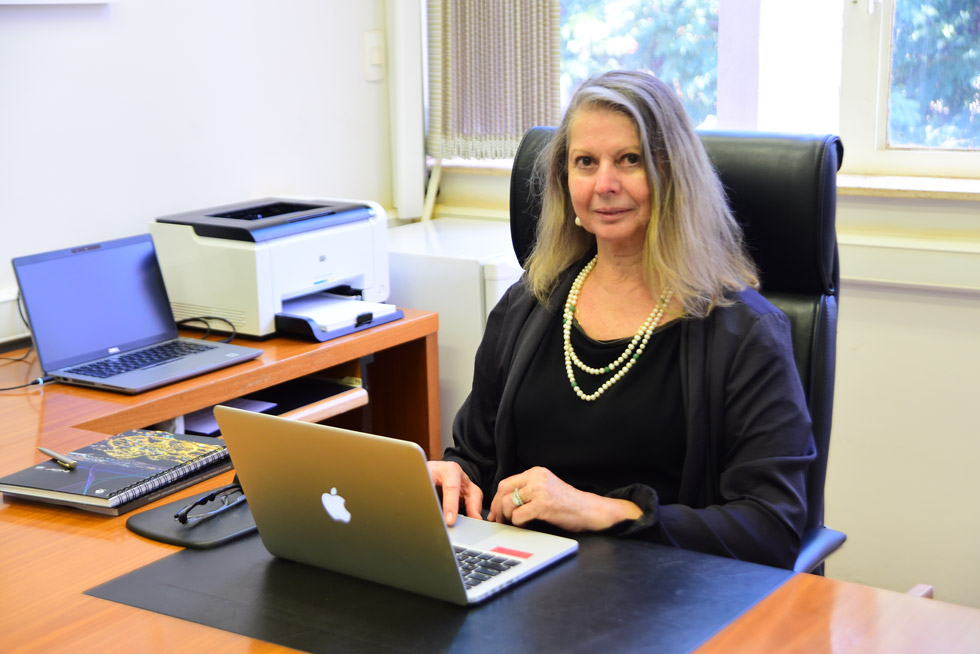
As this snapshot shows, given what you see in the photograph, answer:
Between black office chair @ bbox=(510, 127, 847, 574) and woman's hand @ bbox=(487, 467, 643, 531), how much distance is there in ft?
1.10

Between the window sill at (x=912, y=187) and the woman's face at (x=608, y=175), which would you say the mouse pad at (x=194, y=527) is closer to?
the woman's face at (x=608, y=175)

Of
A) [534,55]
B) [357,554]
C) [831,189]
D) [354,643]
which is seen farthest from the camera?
[534,55]

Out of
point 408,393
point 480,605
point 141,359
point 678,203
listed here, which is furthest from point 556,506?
point 408,393

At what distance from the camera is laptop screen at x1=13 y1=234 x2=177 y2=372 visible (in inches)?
76.5

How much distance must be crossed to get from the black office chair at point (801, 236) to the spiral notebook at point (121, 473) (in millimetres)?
849

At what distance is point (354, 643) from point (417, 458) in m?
0.18

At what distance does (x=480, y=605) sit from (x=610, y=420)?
530 mm

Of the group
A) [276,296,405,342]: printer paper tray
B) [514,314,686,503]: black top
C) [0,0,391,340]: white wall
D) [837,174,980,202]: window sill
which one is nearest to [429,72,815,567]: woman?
[514,314,686,503]: black top

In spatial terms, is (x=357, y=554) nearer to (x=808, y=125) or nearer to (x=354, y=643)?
(x=354, y=643)

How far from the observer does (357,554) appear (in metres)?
1.09

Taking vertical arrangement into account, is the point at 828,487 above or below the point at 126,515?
below

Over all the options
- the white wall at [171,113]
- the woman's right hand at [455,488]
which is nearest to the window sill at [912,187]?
the woman's right hand at [455,488]

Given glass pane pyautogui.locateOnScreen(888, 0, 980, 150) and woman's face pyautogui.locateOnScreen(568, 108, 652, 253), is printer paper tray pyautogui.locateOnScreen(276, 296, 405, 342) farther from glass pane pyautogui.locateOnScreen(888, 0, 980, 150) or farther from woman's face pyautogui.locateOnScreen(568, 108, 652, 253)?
glass pane pyautogui.locateOnScreen(888, 0, 980, 150)

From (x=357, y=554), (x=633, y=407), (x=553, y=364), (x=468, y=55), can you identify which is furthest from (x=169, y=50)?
(x=357, y=554)
